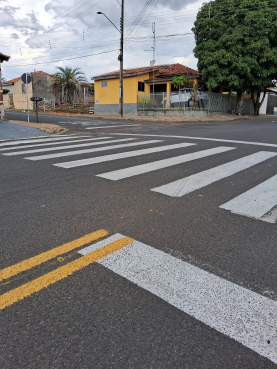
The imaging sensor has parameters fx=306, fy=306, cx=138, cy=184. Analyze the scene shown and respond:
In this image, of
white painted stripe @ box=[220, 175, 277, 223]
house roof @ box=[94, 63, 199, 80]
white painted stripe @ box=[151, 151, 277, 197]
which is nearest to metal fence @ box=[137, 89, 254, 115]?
house roof @ box=[94, 63, 199, 80]

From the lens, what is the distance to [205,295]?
239 centimetres

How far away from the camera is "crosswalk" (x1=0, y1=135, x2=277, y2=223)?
441 centimetres

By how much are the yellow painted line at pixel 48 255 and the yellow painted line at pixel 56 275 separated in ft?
0.75

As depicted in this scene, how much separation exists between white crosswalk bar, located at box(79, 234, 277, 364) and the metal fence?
84.3 ft

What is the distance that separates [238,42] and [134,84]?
33.7 ft

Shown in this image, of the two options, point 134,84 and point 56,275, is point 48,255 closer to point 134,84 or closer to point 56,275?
point 56,275

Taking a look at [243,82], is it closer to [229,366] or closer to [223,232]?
[223,232]

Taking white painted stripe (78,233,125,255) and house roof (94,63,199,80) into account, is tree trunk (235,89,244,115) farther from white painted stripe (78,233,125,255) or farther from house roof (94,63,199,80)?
white painted stripe (78,233,125,255)

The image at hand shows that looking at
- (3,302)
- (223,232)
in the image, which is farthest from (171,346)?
(223,232)

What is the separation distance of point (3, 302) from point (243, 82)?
97.3ft

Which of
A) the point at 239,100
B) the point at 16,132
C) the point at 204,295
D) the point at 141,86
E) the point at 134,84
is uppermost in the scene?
the point at 134,84

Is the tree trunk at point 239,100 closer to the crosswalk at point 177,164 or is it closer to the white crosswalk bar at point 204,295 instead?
the crosswalk at point 177,164

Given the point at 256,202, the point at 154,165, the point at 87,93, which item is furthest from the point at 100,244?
the point at 87,93

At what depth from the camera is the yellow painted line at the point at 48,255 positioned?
105 inches
